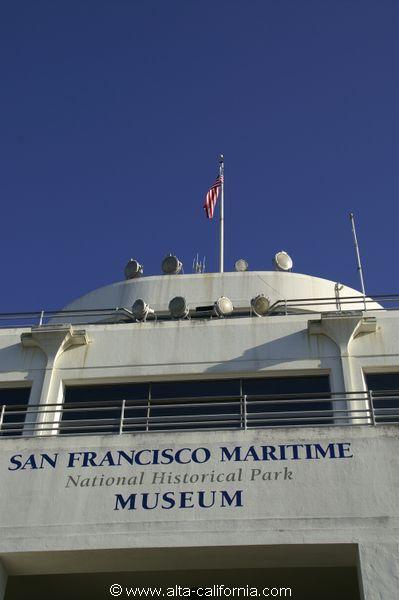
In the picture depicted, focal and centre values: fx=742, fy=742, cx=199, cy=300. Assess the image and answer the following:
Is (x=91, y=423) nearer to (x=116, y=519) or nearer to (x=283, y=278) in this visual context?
(x=116, y=519)

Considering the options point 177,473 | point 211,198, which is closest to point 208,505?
point 177,473

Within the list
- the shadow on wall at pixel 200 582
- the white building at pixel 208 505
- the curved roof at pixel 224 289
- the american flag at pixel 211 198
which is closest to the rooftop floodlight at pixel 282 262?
the curved roof at pixel 224 289

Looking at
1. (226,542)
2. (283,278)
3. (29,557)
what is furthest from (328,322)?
(29,557)

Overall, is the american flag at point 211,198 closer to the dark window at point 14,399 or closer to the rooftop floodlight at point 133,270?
the rooftop floodlight at point 133,270

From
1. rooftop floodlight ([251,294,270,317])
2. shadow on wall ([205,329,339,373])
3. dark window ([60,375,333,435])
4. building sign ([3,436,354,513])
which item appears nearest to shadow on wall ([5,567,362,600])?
building sign ([3,436,354,513])

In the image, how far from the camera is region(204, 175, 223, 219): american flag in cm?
2271

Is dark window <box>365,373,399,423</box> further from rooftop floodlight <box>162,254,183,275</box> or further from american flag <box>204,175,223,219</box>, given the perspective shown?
american flag <box>204,175,223,219</box>

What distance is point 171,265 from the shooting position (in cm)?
1956

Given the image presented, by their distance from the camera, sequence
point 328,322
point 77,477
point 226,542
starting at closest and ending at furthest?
point 226,542, point 77,477, point 328,322

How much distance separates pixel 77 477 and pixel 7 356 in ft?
16.6

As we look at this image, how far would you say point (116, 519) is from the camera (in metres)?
10.4

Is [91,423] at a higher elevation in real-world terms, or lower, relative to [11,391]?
lower

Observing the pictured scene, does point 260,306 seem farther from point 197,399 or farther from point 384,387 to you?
point 384,387

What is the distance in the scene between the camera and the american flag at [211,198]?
2271cm
